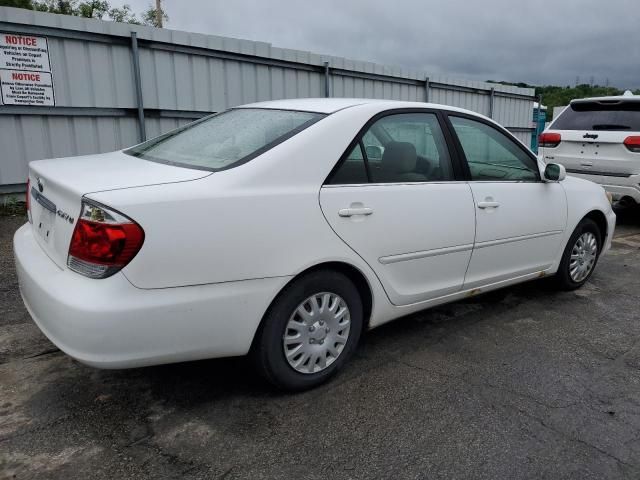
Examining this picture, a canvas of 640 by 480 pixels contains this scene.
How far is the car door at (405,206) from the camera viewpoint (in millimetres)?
2877

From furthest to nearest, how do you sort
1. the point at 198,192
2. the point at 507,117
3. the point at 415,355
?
the point at 507,117 < the point at 415,355 < the point at 198,192

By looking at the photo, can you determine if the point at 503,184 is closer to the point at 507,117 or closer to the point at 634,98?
the point at 634,98

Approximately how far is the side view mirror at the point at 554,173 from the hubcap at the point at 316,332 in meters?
2.13

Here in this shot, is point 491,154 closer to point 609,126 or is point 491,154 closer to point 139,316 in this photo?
point 139,316

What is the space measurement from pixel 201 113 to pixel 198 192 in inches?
247

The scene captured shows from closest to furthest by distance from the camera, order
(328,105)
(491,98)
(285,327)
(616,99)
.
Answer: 1. (285,327)
2. (328,105)
3. (616,99)
4. (491,98)

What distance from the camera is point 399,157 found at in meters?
3.23

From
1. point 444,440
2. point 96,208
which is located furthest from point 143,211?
point 444,440

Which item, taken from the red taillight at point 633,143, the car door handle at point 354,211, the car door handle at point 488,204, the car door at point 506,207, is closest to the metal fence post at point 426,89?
the red taillight at point 633,143

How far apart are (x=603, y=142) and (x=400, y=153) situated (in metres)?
5.36

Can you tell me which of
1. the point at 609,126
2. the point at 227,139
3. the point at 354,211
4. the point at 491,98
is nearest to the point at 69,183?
the point at 227,139

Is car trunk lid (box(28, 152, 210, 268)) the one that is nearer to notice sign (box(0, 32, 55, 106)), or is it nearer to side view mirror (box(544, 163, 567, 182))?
side view mirror (box(544, 163, 567, 182))

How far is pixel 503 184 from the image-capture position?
3.77m

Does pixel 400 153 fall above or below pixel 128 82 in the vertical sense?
below
